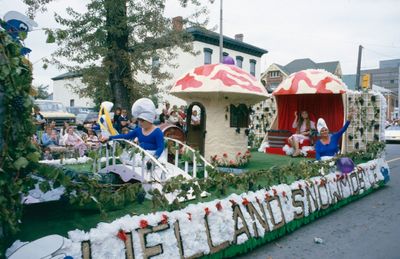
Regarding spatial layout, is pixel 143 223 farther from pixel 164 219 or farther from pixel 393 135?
pixel 393 135

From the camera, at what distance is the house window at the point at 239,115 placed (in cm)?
1052

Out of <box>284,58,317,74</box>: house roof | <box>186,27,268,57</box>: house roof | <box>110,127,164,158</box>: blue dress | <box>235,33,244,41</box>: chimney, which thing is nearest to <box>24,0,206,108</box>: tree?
<box>110,127,164,158</box>: blue dress

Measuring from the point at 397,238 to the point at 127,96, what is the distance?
11.5m

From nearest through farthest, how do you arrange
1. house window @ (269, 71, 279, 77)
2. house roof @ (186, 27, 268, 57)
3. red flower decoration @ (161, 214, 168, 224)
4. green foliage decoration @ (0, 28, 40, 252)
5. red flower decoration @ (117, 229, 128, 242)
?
green foliage decoration @ (0, 28, 40, 252) → red flower decoration @ (117, 229, 128, 242) → red flower decoration @ (161, 214, 168, 224) → house roof @ (186, 27, 268, 57) → house window @ (269, 71, 279, 77)

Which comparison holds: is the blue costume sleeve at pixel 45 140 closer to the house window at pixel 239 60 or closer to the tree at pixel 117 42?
the tree at pixel 117 42

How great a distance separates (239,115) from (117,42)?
646 cm

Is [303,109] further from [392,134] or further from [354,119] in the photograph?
[392,134]

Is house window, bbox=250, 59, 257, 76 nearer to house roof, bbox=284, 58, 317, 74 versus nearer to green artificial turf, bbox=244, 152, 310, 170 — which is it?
house roof, bbox=284, 58, 317, 74

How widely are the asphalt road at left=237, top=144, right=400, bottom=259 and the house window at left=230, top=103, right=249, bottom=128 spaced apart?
387 cm

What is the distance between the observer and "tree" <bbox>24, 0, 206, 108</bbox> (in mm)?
13750

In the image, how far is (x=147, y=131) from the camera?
21.0 feet

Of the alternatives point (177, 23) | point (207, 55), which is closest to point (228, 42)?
point (207, 55)

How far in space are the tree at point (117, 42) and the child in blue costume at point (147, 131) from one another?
26.7 ft

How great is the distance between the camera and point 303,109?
15.0 m
